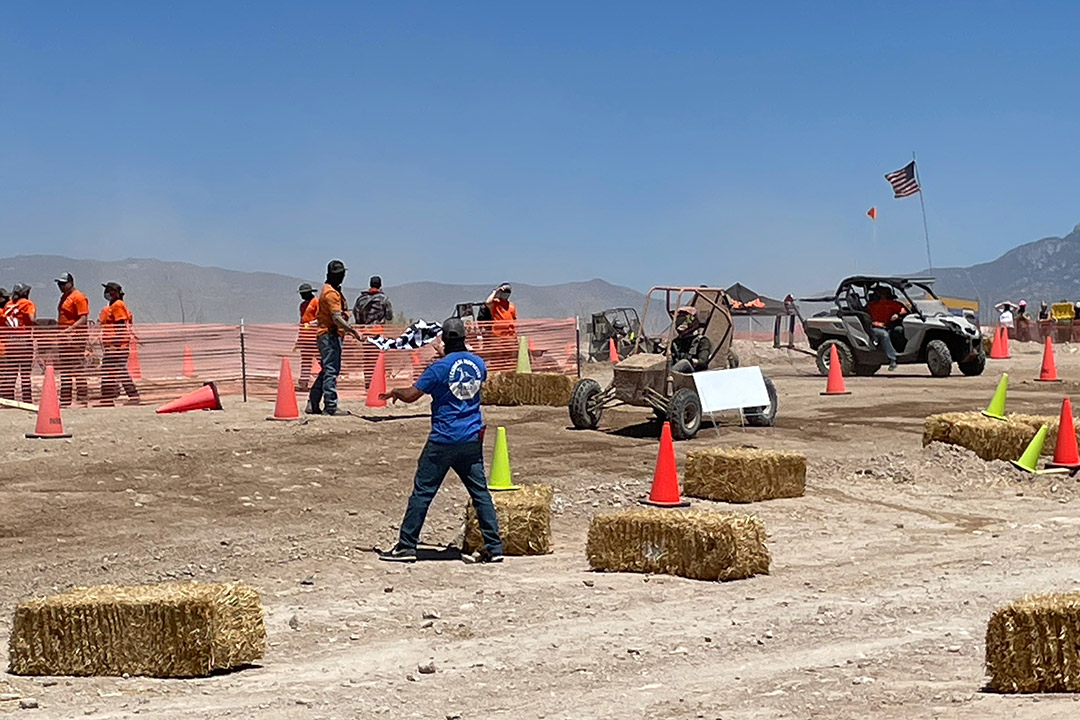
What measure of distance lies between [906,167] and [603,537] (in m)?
30.7

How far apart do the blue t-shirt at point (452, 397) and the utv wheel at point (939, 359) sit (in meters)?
17.5

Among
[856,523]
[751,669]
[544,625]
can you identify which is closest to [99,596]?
[544,625]

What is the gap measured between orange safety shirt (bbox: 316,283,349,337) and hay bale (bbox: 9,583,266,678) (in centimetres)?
984

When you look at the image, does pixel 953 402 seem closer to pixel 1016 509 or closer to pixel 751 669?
pixel 1016 509

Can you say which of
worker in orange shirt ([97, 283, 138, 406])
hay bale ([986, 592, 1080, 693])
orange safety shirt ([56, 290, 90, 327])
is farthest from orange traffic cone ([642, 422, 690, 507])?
orange safety shirt ([56, 290, 90, 327])

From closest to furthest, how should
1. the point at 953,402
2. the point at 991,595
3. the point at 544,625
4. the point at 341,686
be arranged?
the point at 341,686, the point at 544,625, the point at 991,595, the point at 953,402

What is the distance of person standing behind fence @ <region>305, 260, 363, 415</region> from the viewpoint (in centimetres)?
1681

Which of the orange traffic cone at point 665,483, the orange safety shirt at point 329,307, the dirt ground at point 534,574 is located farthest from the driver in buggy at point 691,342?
the orange traffic cone at point 665,483

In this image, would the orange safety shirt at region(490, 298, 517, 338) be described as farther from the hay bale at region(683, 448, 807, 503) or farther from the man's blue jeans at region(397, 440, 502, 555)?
the man's blue jeans at region(397, 440, 502, 555)

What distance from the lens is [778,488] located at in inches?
512

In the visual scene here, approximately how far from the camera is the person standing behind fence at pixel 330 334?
1681cm

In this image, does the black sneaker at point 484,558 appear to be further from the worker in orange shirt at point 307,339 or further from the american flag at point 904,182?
the american flag at point 904,182

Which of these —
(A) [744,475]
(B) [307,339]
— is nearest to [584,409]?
(A) [744,475]

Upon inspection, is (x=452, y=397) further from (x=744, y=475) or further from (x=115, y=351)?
(x=115, y=351)
